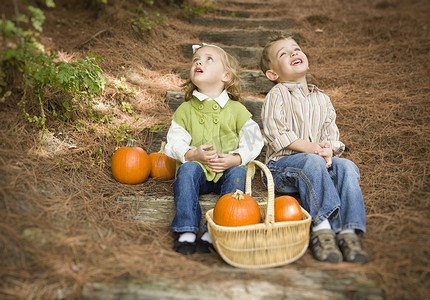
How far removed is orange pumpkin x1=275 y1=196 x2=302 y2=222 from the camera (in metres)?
1.85

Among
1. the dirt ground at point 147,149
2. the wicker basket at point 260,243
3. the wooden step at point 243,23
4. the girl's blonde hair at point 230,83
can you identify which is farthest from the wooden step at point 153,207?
the wooden step at point 243,23

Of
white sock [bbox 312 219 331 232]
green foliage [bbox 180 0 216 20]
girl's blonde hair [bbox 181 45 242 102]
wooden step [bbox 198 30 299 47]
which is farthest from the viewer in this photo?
green foliage [bbox 180 0 216 20]

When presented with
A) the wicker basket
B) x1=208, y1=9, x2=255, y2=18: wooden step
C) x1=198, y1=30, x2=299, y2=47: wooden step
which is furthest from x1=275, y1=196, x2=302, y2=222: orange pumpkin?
x1=208, y1=9, x2=255, y2=18: wooden step

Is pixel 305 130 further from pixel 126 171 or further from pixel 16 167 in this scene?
pixel 16 167

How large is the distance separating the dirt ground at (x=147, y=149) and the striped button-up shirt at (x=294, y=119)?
14.9 inches

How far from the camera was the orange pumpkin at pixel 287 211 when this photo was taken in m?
1.85

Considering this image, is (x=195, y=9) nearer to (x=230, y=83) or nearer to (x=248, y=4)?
(x=248, y=4)

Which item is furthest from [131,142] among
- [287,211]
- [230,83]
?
[287,211]

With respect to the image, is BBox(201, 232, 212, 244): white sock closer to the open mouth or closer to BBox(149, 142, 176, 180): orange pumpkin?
BBox(149, 142, 176, 180): orange pumpkin

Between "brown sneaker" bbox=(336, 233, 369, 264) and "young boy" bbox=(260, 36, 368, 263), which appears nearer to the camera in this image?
"brown sneaker" bbox=(336, 233, 369, 264)

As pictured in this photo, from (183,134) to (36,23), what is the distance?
118 cm

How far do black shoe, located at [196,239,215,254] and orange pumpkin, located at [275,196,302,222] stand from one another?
0.42 m

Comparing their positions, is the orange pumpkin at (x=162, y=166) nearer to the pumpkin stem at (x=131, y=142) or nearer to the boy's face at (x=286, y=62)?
the pumpkin stem at (x=131, y=142)

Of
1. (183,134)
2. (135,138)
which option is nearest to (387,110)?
(183,134)
